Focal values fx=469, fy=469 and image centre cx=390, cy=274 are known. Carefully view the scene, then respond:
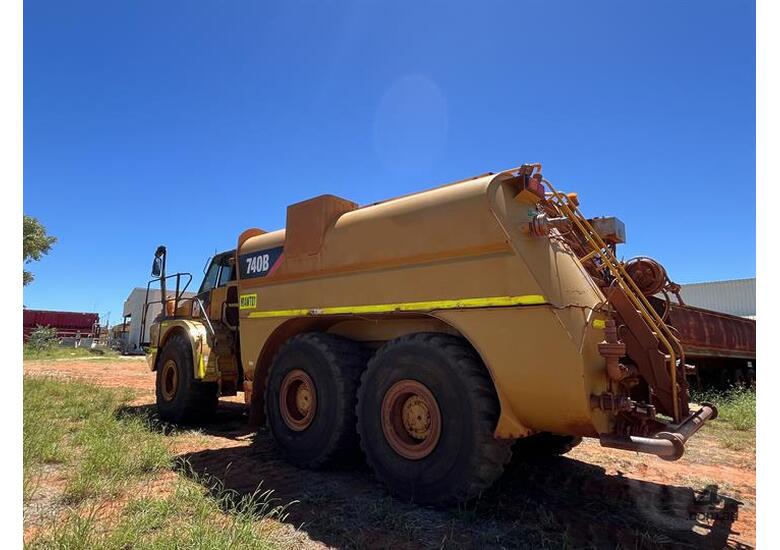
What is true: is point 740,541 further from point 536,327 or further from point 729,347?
point 729,347

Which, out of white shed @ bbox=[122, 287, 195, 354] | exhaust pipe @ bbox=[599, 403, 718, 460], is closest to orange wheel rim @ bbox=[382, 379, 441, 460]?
exhaust pipe @ bbox=[599, 403, 718, 460]

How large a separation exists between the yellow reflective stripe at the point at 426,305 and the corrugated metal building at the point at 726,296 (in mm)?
30074

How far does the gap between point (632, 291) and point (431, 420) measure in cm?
218

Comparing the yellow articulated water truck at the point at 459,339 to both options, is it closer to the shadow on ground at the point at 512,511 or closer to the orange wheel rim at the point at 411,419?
the orange wheel rim at the point at 411,419

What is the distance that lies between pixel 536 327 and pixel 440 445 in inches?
51.3

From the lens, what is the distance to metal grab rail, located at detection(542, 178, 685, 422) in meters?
3.78

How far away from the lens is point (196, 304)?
7.97m

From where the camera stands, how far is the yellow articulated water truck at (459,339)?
11.8ft

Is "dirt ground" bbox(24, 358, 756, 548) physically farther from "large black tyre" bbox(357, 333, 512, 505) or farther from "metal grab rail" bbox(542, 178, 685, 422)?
"metal grab rail" bbox(542, 178, 685, 422)

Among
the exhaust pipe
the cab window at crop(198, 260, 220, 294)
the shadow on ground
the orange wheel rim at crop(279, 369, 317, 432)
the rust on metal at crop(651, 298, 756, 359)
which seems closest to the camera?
the exhaust pipe

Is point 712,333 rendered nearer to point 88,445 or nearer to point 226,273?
point 226,273

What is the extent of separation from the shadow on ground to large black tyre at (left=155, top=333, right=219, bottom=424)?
1854 millimetres

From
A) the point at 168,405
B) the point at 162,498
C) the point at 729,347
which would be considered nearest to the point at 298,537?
the point at 162,498
